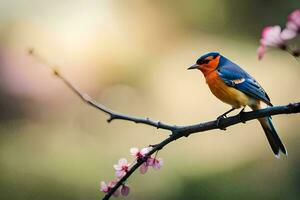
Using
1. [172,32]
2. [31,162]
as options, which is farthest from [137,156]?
[172,32]

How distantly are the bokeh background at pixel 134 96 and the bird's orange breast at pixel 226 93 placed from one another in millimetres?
3119

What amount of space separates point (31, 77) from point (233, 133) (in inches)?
76.2

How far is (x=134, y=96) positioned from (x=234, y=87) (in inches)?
177

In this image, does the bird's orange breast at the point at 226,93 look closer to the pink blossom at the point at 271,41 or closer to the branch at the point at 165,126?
the branch at the point at 165,126

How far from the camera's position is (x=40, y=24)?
6.76m

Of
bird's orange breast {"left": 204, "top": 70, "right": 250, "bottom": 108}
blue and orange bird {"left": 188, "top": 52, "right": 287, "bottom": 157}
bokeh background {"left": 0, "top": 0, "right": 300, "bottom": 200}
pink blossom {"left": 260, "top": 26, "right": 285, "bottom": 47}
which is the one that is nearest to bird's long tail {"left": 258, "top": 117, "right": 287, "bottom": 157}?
blue and orange bird {"left": 188, "top": 52, "right": 287, "bottom": 157}

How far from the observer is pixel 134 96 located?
638 cm

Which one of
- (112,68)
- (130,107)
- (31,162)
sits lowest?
(31,162)

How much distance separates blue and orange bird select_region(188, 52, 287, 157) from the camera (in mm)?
1849

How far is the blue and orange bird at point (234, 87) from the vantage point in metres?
1.85

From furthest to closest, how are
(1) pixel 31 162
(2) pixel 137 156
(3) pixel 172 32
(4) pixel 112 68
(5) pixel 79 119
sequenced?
(3) pixel 172 32 → (4) pixel 112 68 → (5) pixel 79 119 → (1) pixel 31 162 → (2) pixel 137 156

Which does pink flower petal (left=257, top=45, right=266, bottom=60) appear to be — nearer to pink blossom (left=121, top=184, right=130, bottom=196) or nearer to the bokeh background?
pink blossom (left=121, top=184, right=130, bottom=196)

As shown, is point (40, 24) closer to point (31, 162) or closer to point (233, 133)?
point (31, 162)

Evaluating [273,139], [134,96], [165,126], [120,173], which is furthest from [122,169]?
[134,96]
